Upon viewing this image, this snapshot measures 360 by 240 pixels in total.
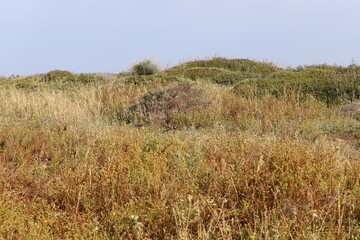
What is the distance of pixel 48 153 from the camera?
6.43 meters

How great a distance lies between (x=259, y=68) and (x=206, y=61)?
17.5 ft

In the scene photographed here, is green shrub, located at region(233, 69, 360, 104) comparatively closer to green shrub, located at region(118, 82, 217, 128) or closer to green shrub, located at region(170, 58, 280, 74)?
green shrub, located at region(118, 82, 217, 128)

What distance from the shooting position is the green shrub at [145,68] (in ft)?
97.4

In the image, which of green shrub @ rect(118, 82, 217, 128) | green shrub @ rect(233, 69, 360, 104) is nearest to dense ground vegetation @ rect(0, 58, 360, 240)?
green shrub @ rect(118, 82, 217, 128)

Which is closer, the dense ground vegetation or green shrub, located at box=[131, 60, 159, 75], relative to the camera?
the dense ground vegetation

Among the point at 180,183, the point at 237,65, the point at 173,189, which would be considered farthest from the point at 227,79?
the point at 173,189

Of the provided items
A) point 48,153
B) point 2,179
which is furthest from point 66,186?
point 48,153

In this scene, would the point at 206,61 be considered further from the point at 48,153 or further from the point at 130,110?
the point at 48,153

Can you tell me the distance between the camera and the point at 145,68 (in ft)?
97.5

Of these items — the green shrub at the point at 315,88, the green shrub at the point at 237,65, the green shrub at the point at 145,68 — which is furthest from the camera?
the green shrub at the point at 145,68

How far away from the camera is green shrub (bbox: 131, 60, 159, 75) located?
29697mm

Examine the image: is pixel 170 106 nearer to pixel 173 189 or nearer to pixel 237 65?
pixel 173 189

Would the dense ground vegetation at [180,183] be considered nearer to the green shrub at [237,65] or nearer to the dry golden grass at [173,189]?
the dry golden grass at [173,189]

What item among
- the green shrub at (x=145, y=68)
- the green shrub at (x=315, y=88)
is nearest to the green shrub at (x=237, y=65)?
the green shrub at (x=145, y=68)
